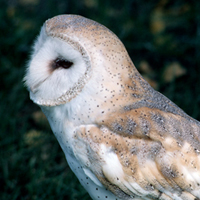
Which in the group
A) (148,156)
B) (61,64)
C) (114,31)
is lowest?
(114,31)

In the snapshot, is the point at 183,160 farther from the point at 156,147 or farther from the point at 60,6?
the point at 60,6

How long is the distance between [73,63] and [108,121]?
0.99ft

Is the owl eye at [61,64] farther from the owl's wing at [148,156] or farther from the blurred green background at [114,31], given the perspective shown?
the blurred green background at [114,31]

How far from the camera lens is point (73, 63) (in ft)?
4.79

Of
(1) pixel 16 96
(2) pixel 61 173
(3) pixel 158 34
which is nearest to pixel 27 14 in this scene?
(1) pixel 16 96

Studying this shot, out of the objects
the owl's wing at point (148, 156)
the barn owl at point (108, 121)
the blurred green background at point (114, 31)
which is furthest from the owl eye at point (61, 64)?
the blurred green background at point (114, 31)

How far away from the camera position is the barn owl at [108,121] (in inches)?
57.9

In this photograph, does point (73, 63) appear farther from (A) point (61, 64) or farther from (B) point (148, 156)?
(B) point (148, 156)

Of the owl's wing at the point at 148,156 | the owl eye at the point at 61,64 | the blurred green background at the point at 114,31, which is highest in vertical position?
the owl eye at the point at 61,64

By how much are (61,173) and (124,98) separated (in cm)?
112

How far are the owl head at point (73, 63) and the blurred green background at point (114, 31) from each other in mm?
1040

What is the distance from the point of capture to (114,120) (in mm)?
1493

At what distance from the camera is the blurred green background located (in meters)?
2.55

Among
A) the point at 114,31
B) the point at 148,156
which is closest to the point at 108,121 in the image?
the point at 148,156
